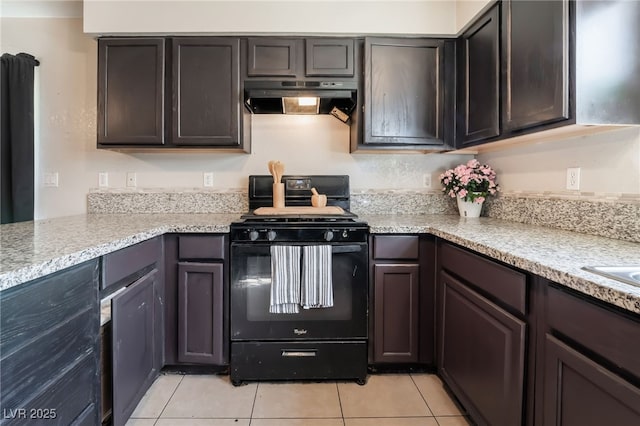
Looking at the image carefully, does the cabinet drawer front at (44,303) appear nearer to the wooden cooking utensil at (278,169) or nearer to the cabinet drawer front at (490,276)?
the wooden cooking utensil at (278,169)

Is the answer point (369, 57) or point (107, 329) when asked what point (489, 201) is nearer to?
point (369, 57)

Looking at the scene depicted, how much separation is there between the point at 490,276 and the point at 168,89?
205 cm

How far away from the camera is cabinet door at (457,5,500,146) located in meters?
1.73

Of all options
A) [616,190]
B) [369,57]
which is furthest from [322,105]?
[616,190]

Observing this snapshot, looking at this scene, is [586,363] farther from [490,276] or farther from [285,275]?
[285,275]

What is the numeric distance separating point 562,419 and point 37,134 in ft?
10.8

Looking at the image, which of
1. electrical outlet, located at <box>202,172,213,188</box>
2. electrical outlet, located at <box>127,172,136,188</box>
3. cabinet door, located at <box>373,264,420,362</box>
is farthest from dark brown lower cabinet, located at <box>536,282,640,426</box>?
electrical outlet, located at <box>127,172,136,188</box>

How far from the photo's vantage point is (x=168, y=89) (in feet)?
6.82

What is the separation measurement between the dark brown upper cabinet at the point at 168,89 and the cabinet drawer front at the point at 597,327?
183 centimetres

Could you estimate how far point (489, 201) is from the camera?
2.26 meters

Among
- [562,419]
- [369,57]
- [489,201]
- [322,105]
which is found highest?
[369,57]

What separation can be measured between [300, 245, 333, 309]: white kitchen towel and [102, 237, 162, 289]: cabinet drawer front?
77 centimetres

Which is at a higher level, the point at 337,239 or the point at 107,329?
the point at 337,239

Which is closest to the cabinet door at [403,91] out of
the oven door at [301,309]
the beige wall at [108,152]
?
the beige wall at [108,152]
